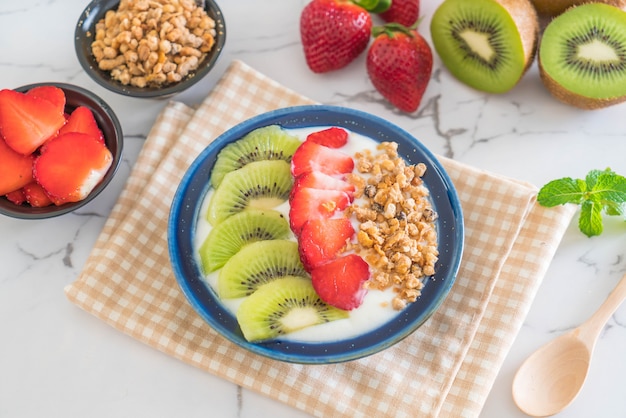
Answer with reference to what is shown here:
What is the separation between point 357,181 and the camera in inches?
54.9

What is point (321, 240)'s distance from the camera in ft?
4.32

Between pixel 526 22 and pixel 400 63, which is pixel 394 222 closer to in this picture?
pixel 400 63

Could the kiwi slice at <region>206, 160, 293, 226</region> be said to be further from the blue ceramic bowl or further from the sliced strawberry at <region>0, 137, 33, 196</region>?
the sliced strawberry at <region>0, 137, 33, 196</region>

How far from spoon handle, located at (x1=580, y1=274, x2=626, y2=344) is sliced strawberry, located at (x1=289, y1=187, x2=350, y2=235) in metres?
0.55

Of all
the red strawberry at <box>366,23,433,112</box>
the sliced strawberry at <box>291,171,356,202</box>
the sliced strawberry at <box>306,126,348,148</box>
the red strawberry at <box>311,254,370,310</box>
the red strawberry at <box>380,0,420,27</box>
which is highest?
the red strawberry at <box>380,0,420,27</box>

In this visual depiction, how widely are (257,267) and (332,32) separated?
60 centimetres

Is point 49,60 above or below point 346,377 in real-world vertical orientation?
above

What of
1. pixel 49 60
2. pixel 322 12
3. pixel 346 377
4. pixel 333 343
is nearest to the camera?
pixel 333 343

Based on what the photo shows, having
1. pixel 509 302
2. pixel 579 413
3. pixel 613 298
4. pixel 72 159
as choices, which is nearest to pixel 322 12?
pixel 72 159

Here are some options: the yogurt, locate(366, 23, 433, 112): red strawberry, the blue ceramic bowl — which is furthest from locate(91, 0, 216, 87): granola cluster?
the yogurt

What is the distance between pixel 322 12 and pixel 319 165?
43cm

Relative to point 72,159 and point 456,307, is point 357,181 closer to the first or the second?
point 456,307

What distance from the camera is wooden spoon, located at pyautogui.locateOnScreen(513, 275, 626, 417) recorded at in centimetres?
144

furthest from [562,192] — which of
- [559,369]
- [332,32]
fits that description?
[332,32]
